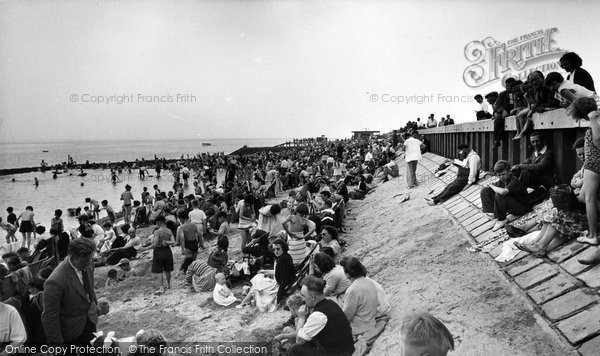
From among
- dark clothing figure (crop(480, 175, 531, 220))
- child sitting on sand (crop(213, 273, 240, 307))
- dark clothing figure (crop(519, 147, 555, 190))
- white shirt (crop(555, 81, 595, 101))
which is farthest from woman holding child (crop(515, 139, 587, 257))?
child sitting on sand (crop(213, 273, 240, 307))

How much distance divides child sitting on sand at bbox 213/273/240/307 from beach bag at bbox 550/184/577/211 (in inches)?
205

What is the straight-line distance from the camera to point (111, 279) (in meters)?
8.70

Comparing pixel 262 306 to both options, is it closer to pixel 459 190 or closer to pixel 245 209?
pixel 245 209

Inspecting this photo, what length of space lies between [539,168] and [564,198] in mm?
1627

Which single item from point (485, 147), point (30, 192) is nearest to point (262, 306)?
point (485, 147)

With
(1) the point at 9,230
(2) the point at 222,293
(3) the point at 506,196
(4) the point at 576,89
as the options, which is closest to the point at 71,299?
(2) the point at 222,293

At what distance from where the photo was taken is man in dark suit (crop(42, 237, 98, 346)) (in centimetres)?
332

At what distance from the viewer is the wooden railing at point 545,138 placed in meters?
5.31

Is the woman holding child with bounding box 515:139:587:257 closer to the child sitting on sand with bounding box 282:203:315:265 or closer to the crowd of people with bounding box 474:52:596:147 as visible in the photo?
the crowd of people with bounding box 474:52:596:147

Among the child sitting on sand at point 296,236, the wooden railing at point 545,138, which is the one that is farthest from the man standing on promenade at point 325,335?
the wooden railing at point 545,138

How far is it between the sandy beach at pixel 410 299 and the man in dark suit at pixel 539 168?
1.29 meters

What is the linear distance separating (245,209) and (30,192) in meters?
32.8

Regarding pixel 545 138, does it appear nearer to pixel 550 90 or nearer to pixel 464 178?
pixel 550 90

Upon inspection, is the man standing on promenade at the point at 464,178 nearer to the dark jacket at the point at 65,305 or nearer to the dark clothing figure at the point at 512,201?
the dark clothing figure at the point at 512,201
